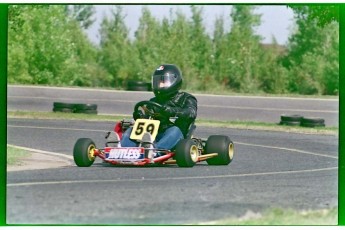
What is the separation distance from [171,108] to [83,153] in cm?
156

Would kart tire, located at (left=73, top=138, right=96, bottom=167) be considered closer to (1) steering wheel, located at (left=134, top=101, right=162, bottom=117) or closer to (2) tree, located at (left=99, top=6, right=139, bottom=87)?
(1) steering wheel, located at (left=134, top=101, right=162, bottom=117)

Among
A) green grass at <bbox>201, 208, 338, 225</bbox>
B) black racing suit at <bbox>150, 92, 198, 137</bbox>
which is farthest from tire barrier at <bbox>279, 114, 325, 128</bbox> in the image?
green grass at <bbox>201, 208, 338, 225</bbox>

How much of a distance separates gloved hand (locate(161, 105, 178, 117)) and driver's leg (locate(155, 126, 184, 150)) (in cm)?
24

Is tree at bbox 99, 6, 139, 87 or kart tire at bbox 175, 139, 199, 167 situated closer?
kart tire at bbox 175, 139, 199, 167

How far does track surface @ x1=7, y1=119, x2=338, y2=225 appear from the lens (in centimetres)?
1194

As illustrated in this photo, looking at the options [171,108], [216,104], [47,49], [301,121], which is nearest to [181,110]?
[171,108]

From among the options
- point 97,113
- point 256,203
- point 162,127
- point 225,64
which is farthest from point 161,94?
point 97,113

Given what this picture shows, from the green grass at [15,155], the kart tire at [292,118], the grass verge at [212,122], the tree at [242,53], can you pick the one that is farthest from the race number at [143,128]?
the kart tire at [292,118]

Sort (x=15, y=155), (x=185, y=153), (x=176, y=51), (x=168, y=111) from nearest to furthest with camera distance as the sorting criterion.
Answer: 1. (x=185, y=153)
2. (x=168, y=111)
3. (x=15, y=155)
4. (x=176, y=51)

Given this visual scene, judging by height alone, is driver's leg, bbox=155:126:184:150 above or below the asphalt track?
above

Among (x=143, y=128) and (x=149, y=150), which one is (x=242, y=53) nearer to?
(x=143, y=128)

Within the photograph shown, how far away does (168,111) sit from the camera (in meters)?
15.7

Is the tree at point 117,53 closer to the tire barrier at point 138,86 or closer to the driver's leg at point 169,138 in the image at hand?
the tire barrier at point 138,86

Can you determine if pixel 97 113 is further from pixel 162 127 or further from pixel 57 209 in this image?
pixel 57 209
